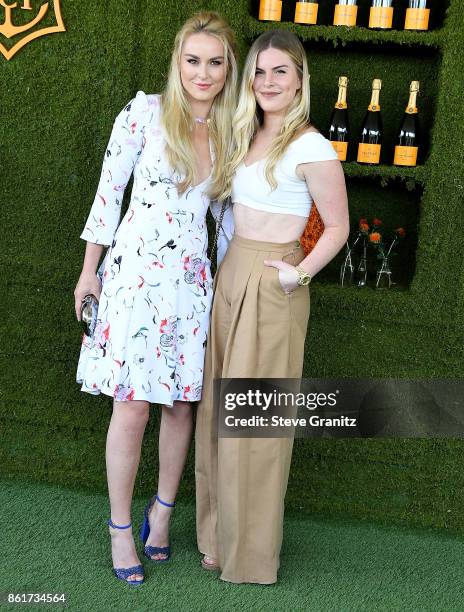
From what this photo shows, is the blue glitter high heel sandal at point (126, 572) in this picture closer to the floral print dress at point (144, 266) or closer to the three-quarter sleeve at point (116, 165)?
the floral print dress at point (144, 266)

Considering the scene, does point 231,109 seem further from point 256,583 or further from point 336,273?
point 256,583

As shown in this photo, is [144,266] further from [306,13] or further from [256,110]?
[306,13]

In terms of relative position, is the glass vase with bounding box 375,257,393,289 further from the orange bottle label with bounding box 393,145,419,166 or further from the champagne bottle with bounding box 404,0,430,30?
the champagne bottle with bounding box 404,0,430,30

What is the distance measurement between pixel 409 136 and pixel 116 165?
1143mm

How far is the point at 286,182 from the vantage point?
212cm

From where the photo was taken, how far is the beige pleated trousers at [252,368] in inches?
86.0

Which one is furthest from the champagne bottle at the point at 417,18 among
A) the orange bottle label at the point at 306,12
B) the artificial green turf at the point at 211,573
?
the artificial green turf at the point at 211,573

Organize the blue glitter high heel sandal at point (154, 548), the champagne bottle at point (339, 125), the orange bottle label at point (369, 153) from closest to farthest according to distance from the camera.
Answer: the blue glitter high heel sandal at point (154, 548) → the orange bottle label at point (369, 153) → the champagne bottle at point (339, 125)

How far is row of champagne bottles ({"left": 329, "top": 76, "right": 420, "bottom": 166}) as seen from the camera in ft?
8.64

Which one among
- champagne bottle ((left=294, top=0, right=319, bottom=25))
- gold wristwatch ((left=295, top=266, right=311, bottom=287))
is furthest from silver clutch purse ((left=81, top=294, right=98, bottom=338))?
champagne bottle ((left=294, top=0, right=319, bottom=25))

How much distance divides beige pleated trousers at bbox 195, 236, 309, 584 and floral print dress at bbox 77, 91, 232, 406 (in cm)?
11

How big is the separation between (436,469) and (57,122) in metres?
1.82

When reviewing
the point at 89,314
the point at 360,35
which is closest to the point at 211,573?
the point at 89,314

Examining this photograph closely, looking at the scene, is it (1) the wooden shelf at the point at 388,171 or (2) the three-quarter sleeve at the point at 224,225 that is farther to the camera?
(1) the wooden shelf at the point at 388,171
